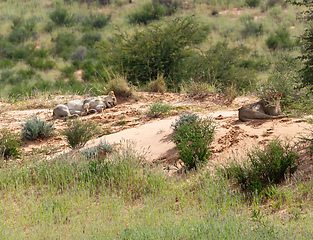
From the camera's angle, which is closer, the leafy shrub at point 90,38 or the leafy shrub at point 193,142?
the leafy shrub at point 193,142

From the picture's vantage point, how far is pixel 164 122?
27.1 ft

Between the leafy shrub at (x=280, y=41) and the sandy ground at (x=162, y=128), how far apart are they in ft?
44.3

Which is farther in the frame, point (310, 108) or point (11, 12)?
point (11, 12)

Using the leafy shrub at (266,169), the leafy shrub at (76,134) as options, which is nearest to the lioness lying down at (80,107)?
the leafy shrub at (76,134)

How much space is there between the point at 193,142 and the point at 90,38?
2084 centimetres

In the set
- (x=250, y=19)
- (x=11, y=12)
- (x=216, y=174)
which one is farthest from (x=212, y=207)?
(x=11, y=12)

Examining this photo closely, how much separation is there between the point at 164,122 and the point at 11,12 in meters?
26.6

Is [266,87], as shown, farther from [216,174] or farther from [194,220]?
[194,220]

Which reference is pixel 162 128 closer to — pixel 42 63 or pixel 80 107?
pixel 80 107

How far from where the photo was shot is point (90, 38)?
82.8 ft

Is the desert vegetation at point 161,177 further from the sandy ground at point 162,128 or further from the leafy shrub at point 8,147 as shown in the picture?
the sandy ground at point 162,128

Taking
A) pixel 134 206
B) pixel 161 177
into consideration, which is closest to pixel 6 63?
pixel 161 177

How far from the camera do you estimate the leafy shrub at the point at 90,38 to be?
24.7 metres

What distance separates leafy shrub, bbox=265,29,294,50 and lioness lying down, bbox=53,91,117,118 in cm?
1593
